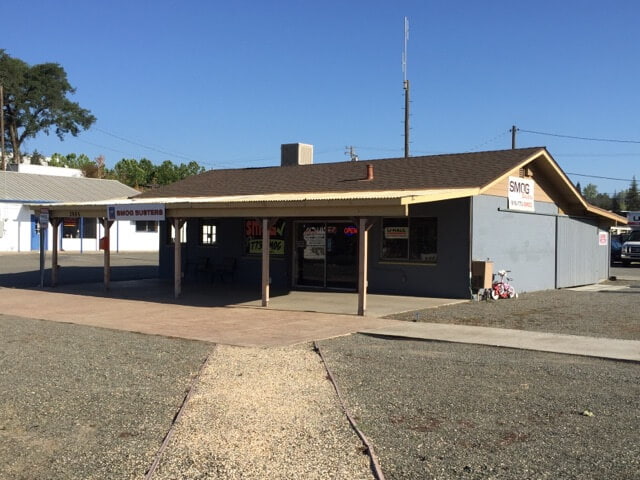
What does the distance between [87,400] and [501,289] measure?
12.8 meters

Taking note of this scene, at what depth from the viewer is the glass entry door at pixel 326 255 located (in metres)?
19.2

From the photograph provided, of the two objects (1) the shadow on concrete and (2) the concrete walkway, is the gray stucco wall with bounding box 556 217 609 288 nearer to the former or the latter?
(2) the concrete walkway

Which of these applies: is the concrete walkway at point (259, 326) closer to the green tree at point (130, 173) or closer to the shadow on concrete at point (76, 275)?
the shadow on concrete at point (76, 275)

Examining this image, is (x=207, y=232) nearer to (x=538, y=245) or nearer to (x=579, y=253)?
(x=538, y=245)

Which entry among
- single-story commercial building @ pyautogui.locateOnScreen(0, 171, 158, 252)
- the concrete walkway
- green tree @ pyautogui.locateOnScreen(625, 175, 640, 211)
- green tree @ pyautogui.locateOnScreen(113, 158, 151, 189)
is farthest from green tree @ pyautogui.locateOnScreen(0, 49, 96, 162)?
green tree @ pyautogui.locateOnScreen(625, 175, 640, 211)

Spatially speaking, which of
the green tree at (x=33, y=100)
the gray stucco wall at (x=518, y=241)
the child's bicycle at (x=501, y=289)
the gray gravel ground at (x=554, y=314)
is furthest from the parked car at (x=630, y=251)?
the green tree at (x=33, y=100)

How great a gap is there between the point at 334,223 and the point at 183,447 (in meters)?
14.2

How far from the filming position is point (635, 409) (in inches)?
Result: 261

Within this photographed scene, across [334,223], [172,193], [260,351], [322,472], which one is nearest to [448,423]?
[322,472]

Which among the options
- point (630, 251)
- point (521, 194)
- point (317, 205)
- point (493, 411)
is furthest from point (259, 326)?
point (630, 251)

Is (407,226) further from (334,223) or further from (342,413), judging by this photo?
(342,413)

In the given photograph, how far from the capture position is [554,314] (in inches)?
564

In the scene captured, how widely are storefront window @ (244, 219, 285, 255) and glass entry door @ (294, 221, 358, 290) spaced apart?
1.94 ft

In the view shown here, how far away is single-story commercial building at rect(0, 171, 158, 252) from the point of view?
4016 centimetres
